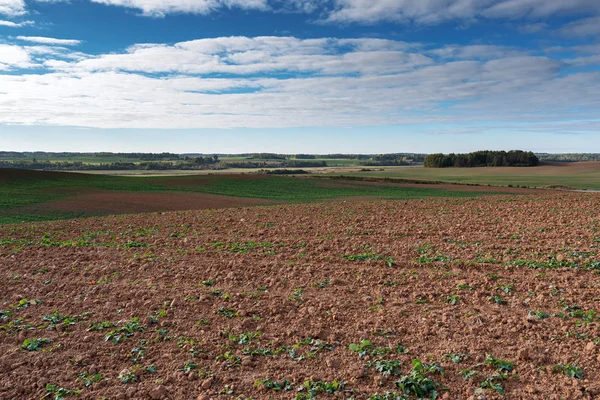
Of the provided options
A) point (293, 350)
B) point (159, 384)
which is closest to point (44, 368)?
point (159, 384)

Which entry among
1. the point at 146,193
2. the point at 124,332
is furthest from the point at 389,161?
the point at 124,332

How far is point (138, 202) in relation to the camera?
40.1 meters

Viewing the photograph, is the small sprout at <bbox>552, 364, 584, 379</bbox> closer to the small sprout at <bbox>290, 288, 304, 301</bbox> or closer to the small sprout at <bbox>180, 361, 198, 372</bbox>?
the small sprout at <bbox>290, 288, 304, 301</bbox>

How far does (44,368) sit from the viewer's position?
729 cm

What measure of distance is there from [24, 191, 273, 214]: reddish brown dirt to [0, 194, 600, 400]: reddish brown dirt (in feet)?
57.0

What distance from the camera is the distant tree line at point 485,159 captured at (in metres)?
119

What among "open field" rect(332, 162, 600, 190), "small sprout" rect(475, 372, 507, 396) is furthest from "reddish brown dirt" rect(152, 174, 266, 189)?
"small sprout" rect(475, 372, 507, 396)

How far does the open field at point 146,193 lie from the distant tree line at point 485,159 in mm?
74460

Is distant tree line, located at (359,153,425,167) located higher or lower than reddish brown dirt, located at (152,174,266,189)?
higher

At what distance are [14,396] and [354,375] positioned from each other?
5.19 meters

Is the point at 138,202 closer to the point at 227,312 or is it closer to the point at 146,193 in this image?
the point at 146,193

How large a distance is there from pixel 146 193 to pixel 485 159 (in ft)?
345

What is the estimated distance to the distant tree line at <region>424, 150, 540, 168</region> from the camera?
119250 millimetres

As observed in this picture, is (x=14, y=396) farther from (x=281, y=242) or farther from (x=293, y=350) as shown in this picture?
(x=281, y=242)
